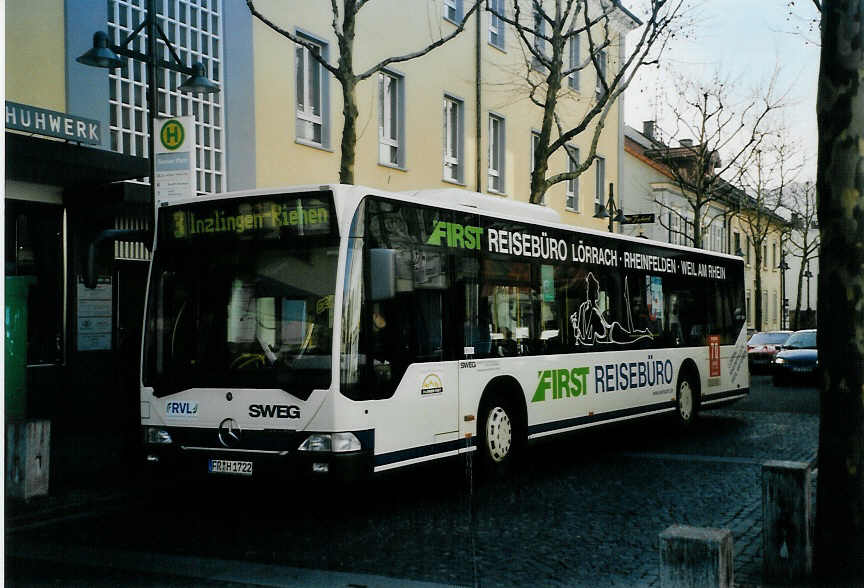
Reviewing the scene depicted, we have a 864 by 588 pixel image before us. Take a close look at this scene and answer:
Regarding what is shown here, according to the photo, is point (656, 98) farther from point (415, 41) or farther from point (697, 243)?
point (415, 41)

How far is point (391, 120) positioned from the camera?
21531 millimetres

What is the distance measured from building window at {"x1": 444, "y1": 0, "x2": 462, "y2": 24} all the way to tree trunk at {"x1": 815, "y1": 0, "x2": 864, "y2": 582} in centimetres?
1834

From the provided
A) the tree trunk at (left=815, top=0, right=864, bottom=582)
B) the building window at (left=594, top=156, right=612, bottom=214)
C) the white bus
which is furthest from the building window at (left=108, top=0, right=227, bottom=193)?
the building window at (left=594, top=156, right=612, bottom=214)

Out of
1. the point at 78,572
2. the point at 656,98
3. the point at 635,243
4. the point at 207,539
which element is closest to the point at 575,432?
the point at 635,243

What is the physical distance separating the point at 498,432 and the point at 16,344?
→ 576 cm

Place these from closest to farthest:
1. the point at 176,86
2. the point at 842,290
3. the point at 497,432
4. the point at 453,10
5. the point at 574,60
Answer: the point at 842,290, the point at 497,432, the point at 176,86, the point at 453,10, the point at 574,60

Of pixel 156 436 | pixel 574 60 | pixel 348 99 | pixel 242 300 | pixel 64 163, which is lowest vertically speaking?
pixel 156 436

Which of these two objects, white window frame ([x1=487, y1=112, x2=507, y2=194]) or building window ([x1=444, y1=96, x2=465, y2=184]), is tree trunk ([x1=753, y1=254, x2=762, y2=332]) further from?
building window ([x1=444, y1=96, x2=465, y2=184])

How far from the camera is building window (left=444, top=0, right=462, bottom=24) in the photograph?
2345cm

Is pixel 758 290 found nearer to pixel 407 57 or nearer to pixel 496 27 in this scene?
pixel 496 27

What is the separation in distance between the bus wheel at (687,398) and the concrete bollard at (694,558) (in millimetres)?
10412

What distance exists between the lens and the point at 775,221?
56.0 metres

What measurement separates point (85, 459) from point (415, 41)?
1334 centimetres

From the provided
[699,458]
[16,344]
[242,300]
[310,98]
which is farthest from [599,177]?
[242,300]
